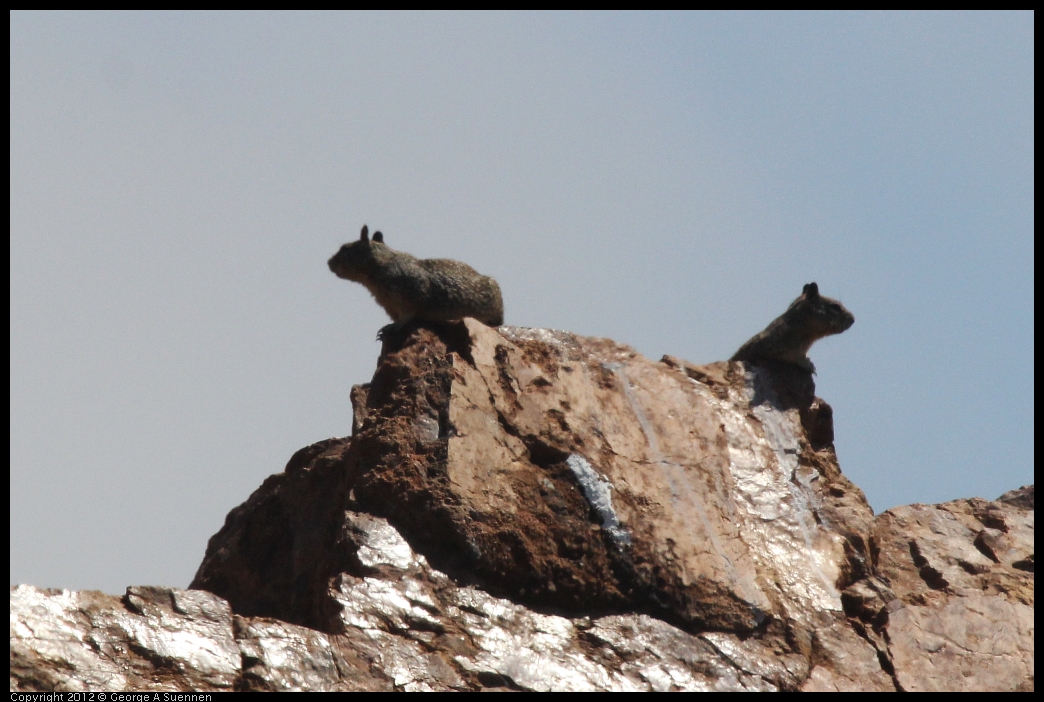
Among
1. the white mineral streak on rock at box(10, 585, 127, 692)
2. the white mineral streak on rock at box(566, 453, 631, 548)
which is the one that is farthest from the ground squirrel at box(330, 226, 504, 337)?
the white mineral streak on rock at box(10, 585, 127, 692)

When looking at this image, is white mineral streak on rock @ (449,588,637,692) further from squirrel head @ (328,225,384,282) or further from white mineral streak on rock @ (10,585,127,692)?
squirrel head @ (328,225,384,282)

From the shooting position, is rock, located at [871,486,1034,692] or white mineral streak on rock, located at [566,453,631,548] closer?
rock, located at [871,486,1034,692]

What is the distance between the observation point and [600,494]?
37.0 ft

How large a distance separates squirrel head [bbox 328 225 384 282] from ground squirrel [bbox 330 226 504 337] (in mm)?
11

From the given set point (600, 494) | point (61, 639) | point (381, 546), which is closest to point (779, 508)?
point (600, 494)

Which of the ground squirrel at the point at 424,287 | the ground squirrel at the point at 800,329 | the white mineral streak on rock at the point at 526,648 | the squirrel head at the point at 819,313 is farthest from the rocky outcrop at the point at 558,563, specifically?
the squirrel head at the point at 819,313

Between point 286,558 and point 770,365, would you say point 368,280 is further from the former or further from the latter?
point 770,365

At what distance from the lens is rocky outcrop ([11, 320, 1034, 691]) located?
937 centimetres

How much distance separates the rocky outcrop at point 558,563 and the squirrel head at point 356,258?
167cm

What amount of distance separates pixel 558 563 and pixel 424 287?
164 inches

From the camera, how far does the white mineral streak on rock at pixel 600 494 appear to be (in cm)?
1098

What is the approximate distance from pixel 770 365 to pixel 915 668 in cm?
445

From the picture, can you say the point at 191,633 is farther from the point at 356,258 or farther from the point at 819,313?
the point at 819,313

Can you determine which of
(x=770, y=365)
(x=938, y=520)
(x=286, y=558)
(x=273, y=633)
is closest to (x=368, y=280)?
(x=286, y=558)
